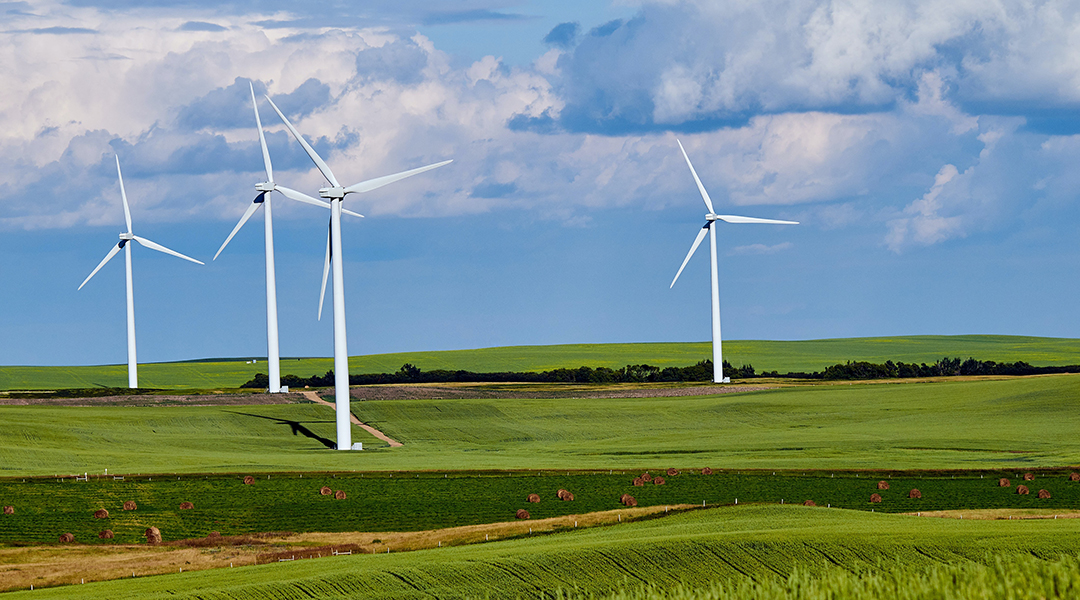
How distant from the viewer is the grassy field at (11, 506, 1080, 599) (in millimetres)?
29750

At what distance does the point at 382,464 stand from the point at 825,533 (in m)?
40.7

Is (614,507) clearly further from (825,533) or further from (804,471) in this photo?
(825,533)

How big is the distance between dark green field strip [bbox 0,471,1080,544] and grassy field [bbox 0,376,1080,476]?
4.65 m

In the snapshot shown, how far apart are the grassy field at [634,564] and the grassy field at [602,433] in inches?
1190

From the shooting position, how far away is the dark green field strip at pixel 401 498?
49125 mm

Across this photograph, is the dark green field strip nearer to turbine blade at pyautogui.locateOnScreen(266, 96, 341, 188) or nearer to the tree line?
turbine blade at pyautogui.locateOnScreen(266, 96, 341, 188)

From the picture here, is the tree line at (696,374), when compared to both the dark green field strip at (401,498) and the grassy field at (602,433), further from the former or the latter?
the dark green field strip at (401,498)

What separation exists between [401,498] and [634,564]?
2607 centimetres

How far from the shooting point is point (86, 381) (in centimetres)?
16925

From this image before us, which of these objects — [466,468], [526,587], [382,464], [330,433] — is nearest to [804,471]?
[466,468]

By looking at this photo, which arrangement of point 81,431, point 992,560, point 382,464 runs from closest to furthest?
1. point 992,560
2. point 382,464
3. point 81,431

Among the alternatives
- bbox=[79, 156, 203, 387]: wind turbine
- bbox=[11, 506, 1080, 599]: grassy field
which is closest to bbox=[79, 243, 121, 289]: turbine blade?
bbox=[79, 156, 203, 387]: wind turbine

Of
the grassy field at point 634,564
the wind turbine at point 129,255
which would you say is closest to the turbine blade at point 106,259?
the wind turbine at point 129,255

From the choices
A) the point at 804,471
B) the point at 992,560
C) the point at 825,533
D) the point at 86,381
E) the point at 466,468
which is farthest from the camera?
the point at 86,381
